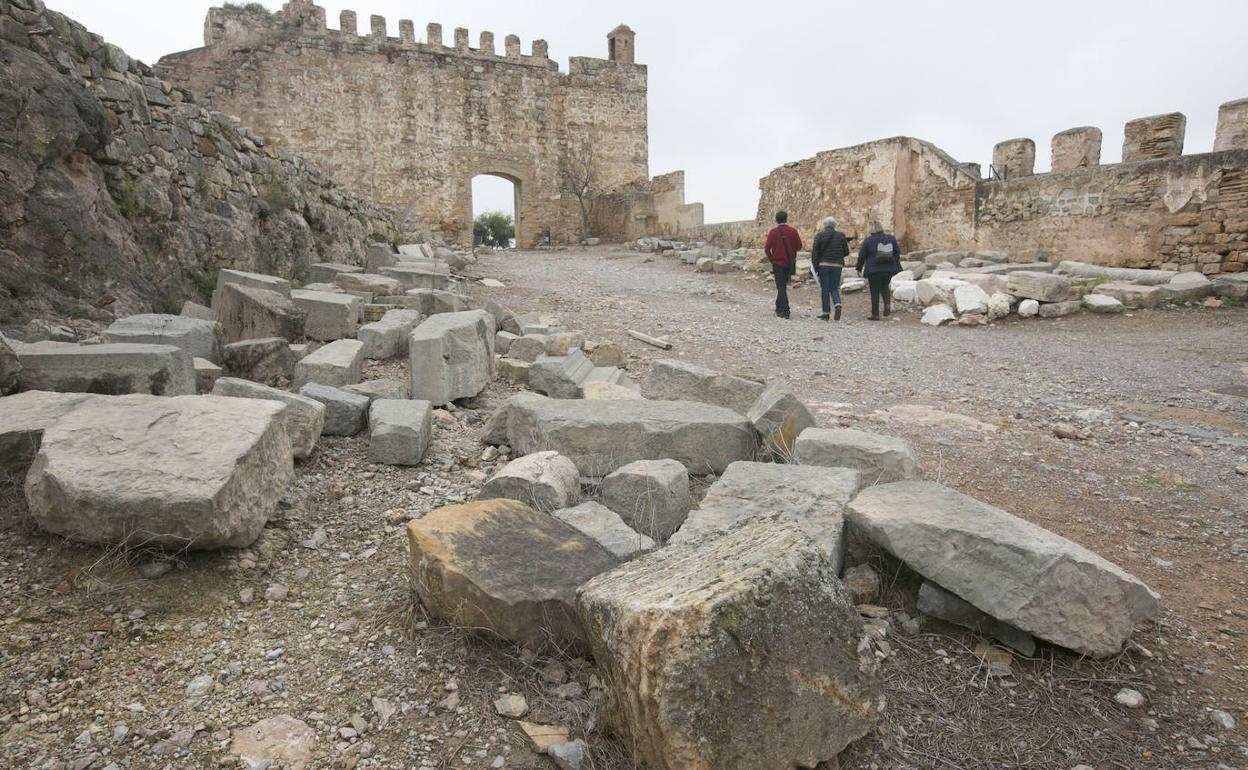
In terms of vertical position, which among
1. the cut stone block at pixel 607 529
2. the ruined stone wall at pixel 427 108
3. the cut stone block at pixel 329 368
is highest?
the ruined stone wall at pixel 427 108

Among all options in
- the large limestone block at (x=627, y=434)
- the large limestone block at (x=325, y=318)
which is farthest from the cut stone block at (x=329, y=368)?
the large limestone block at (x=627, y=434)

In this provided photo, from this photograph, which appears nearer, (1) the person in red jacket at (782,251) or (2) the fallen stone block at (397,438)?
(2) the fallen stone block at (397,438)

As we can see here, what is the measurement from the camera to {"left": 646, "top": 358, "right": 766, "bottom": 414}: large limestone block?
4.75 metres

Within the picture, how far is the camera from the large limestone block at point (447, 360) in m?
4.55

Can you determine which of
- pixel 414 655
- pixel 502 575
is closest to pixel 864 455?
pixel 502 575

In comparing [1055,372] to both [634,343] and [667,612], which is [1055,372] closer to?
[634,343]

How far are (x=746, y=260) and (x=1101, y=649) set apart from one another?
43.0 ft

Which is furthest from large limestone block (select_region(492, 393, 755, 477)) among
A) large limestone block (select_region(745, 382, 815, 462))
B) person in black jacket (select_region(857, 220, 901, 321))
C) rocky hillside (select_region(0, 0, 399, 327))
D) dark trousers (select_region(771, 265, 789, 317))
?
person in black jacket (select_region(857, 220, 901, 321))

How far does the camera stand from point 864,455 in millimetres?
3297

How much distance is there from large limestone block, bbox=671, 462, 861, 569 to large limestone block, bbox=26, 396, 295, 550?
1528mm

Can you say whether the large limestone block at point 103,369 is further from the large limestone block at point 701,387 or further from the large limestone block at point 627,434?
the large limestone block at point 701,387

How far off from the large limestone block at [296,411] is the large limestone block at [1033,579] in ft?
8.84

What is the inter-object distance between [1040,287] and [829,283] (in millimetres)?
2742

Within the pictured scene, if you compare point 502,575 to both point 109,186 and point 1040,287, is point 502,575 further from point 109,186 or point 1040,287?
point 1040,287
